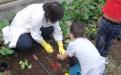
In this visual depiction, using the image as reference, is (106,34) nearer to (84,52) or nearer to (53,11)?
(84,52)

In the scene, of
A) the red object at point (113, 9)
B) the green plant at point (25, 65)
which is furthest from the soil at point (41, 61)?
the red object at point (113, 9)

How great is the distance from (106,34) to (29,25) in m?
0.99

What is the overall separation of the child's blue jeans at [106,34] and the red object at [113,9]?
10cm

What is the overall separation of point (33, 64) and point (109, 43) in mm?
1009

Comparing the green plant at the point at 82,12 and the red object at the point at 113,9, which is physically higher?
the red object at the point at 113,9

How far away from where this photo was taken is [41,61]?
4.73m

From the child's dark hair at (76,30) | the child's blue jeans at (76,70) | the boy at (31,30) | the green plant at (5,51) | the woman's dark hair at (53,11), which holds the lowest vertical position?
the child's blue jeans at (76,70)

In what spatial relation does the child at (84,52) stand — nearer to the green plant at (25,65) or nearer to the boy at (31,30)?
the boy at (31,30)

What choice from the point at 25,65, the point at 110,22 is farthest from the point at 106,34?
the point at 25,65

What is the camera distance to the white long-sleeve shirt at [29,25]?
4453 mm

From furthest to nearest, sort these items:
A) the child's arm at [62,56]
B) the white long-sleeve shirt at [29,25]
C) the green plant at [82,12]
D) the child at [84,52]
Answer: the green plant at [82,12] → the white long-sleeve shirt at [29,25] → the child's arm at [62,56] → the child at [84,52]

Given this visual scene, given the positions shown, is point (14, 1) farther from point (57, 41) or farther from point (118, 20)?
point (118, 20)

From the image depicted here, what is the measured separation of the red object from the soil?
0.95 m

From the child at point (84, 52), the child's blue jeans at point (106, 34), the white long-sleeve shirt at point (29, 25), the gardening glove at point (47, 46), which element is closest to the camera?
the child at point (84, 52)
